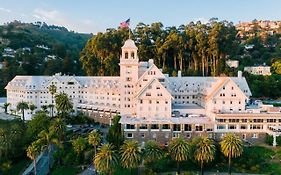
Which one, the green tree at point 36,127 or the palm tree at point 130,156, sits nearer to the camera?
the palm tree at point 130,156

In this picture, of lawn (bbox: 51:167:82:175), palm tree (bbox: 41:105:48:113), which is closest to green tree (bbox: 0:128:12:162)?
lawn (bbox: 51:167:82:175)

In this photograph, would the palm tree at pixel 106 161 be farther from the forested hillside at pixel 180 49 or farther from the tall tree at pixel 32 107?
the forested hillside at pixel 180 49

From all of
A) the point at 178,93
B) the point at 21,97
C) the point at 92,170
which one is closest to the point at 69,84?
the point at 21,97

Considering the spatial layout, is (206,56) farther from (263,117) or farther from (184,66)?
(263,117)

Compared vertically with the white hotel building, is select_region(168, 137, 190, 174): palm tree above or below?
below

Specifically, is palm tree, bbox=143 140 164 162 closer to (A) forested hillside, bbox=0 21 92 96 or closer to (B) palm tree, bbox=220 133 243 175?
(B) palm tree, bbox=220 133 243 175

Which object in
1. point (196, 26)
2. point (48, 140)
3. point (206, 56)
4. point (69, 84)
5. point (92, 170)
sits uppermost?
point (196, 26)

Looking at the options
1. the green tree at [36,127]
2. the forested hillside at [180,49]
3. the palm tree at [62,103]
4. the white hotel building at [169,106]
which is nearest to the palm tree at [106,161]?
the white hotel building at [169,106]
